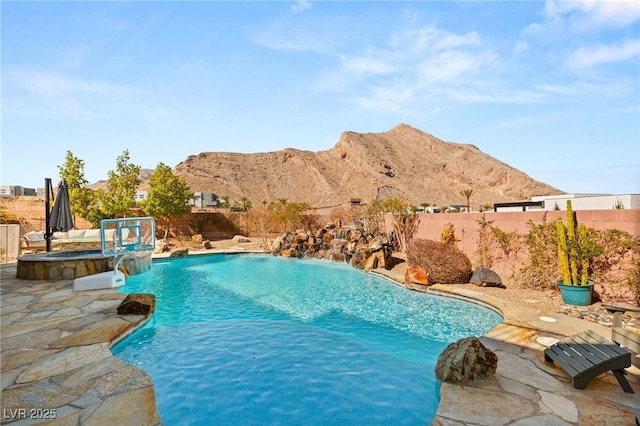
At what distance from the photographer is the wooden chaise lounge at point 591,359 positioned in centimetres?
312

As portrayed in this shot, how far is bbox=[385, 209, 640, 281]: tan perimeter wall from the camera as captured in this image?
20.7 ft

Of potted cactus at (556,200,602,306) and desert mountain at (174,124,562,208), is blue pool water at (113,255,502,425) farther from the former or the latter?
desert mountain at (174,124,562,208)

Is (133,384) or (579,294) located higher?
(579,294)

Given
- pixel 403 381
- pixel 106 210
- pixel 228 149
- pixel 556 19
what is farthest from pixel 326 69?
pixel 228 149

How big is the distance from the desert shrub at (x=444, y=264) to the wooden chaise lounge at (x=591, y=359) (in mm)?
5024

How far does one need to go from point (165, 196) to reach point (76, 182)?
4.74 m

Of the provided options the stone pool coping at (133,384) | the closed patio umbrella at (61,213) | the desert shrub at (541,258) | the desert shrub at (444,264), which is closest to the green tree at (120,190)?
the closed patio umbrella at (61,213)

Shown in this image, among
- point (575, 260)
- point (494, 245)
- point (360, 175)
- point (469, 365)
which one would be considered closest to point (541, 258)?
point (575, 260)

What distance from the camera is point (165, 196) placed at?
66.0 ft

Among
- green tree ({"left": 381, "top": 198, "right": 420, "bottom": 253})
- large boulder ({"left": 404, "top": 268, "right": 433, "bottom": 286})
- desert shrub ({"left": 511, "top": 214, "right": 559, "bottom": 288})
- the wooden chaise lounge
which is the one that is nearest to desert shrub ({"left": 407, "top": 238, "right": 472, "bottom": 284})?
large boulder ({"left": 404, "top": 268, "right": 433, "bottom": 286})

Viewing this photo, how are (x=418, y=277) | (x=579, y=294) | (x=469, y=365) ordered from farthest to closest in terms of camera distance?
(x=418, y=277)
(x=579, y=294)
(x=469, y=365)

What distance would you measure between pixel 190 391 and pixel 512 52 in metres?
11.3

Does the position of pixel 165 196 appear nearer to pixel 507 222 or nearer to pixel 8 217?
pixel 8 217

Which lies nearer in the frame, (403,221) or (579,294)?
(579,294)
